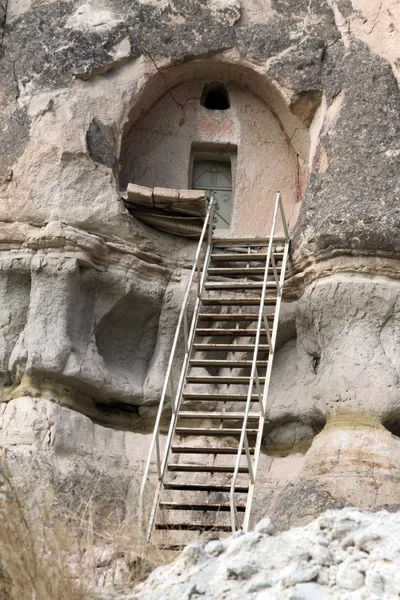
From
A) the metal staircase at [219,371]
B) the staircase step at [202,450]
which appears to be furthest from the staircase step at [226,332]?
the staircase step at [202,450]

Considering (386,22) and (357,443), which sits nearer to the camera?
(357,443)

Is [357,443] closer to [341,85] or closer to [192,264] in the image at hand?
[192,264]

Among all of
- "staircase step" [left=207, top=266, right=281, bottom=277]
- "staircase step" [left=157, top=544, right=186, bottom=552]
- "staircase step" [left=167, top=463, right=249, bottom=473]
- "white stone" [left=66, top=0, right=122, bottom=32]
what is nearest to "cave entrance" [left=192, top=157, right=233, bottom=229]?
"staircase step" [left=207, top=266, right=281, bottom=277]

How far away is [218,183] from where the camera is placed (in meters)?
11.6

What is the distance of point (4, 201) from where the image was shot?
1078 cm

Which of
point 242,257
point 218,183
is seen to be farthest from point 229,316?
point 218,183

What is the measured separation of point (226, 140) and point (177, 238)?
3.73 feet

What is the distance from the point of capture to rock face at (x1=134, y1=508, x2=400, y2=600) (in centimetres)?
585

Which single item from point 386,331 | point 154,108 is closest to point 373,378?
point 386,331

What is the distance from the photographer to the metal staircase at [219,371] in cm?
934

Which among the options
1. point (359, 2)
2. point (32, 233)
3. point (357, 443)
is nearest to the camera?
point (357, 443)

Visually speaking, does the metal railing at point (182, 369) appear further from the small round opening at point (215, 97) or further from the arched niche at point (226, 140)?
the small round opening at point (215, 97)

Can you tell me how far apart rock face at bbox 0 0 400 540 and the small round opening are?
89 millimetres

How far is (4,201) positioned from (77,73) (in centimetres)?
135
